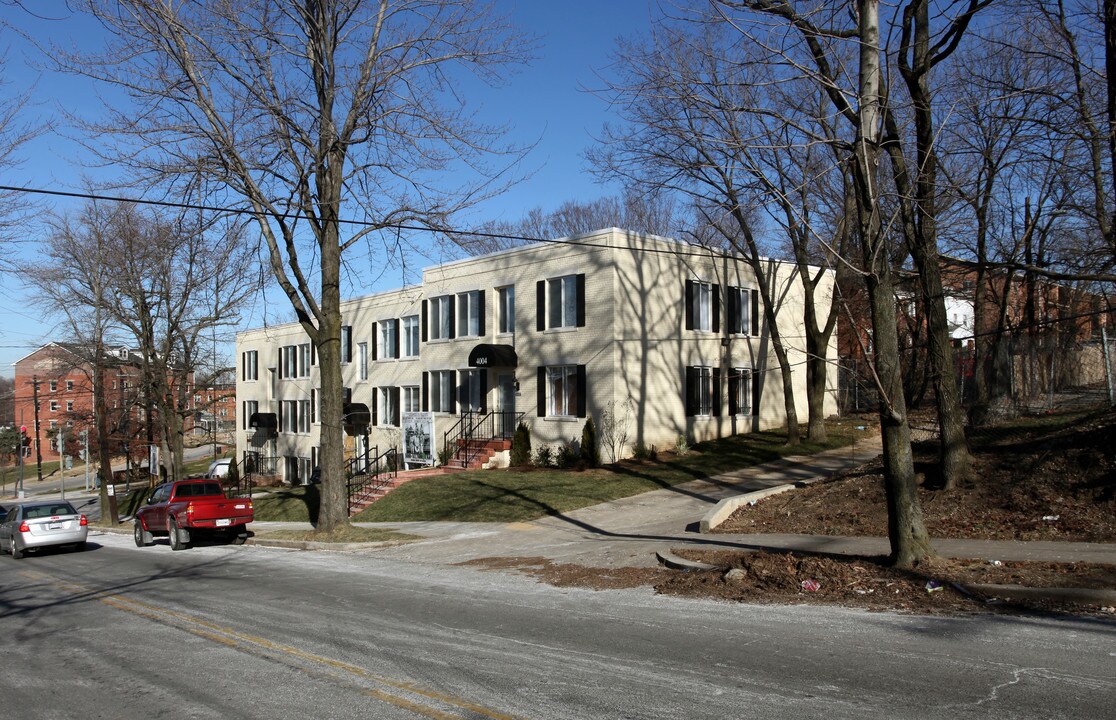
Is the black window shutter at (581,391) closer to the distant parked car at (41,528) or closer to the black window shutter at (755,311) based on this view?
the black window shutter at (755,311)

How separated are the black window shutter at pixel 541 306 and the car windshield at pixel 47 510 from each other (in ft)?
47.4

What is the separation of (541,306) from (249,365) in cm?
2956

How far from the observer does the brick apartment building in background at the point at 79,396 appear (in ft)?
131

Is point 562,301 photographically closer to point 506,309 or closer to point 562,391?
point 562,391

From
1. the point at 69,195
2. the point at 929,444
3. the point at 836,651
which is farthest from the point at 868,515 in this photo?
the point at 69,195

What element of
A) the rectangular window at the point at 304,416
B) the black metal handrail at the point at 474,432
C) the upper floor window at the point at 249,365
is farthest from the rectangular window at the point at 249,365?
the black metal handrail at the point at 474,432

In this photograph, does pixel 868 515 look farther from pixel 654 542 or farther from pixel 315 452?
pixel 315 452

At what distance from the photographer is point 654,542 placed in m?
14.8

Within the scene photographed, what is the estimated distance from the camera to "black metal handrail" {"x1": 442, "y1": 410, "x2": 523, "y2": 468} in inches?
1150

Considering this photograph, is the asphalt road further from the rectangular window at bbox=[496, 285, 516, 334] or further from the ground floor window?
the rectangular window at bbox=[496, 285, 516, 334]

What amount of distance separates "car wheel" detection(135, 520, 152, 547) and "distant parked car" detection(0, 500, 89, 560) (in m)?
1.29

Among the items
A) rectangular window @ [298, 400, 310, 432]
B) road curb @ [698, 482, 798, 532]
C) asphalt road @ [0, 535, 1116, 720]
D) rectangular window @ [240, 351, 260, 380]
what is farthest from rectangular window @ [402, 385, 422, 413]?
asphalt road @ [0, 535, 1116, 720]

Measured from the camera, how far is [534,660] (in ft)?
24.4

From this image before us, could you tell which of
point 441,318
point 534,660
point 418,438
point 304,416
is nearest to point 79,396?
point 304,416
